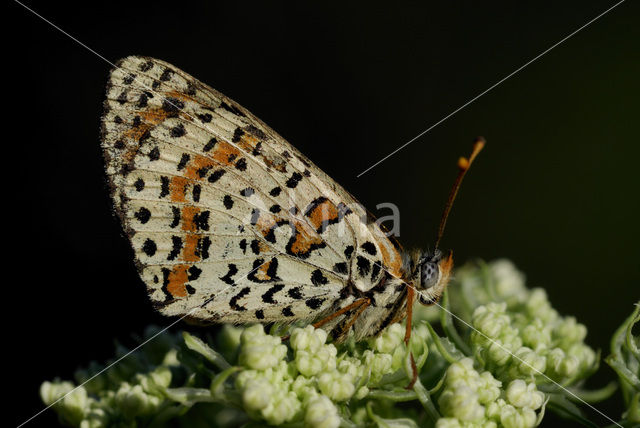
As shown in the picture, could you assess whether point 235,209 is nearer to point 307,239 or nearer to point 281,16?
point 307,239

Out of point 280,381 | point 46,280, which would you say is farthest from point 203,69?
point 280,381

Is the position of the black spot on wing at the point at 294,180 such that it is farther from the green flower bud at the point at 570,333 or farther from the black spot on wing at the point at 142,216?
the green flower bud at the point at 570,333

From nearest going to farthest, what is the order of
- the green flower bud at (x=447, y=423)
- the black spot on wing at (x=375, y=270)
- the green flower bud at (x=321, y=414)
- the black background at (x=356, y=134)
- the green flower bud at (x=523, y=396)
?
the green flower bud at (x=321, y=414)
the green flower bud at (x=447, y=423)
the green flower bud at (x=523, y=396)
the black spot on wing at (x=375, y=270)
the black background at (x=356, y=134)

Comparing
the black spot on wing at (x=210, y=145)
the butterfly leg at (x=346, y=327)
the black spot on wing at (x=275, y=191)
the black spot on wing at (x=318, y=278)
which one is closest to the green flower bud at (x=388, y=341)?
the butterfly leg at (x=346, y=327)

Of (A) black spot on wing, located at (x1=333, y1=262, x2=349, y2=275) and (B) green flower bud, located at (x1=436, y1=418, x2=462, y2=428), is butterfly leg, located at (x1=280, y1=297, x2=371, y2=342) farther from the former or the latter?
(B) green flower bud, located at (x1=436, y1=418, x2=462, y2=428)

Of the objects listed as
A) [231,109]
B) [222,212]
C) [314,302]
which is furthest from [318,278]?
[231,109]

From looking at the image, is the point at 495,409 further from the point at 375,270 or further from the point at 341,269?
the point at 341,269

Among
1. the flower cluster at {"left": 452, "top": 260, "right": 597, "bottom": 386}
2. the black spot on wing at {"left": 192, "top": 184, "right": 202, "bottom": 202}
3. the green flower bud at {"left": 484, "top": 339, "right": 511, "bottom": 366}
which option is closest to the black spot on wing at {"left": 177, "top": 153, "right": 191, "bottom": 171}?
the black spot on wing at {"left": 192, "top": 184, "right": 202, "bottom": 202}
